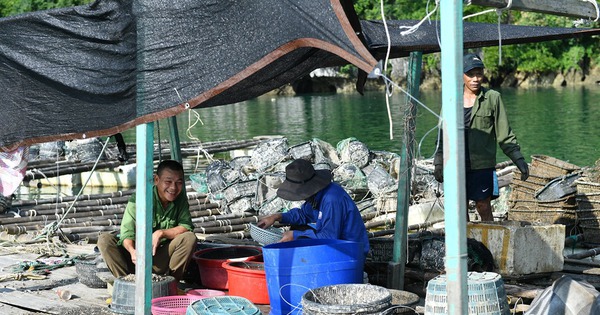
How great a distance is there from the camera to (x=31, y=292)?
22.8ft

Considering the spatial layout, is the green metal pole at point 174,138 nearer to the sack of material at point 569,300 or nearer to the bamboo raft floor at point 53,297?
the bamboo raft floor at point 53,297

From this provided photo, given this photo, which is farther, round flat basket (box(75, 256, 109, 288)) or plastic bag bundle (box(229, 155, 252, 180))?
plastic bag bundle (box(229, 155, 252, 180))

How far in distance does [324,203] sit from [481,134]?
1.94 metres

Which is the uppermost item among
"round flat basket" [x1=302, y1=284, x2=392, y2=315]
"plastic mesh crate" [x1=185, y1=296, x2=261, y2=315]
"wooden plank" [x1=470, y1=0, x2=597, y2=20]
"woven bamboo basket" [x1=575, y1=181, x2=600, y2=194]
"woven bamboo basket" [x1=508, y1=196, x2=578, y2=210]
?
"wooden plank" [x1=470, y1=0, x2=597, y2=20]

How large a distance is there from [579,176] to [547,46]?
46.6 meters

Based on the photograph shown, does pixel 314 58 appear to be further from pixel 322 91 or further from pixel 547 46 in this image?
pixel 322 91

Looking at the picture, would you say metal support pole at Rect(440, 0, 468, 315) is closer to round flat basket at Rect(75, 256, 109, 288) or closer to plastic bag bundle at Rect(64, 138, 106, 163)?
round flat basket at Rect(75, 256, 109, 288)

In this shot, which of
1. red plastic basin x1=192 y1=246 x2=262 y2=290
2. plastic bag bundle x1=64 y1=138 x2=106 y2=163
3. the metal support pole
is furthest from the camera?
plastic bag bundle x1=64 y1=138 x2=106 y2=163

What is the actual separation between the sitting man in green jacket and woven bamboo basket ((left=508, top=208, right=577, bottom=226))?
381 cm

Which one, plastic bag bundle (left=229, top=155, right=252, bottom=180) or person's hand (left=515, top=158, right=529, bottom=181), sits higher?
plastic bag bundle (left=229, top=155, right=252, bottom=180)

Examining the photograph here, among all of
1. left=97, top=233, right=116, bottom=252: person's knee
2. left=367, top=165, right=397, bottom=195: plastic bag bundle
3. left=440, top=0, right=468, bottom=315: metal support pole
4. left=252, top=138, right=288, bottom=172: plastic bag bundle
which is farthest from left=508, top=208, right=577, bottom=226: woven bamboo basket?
left=252, top=138, right=288, bottom=172: plastic bag bundle

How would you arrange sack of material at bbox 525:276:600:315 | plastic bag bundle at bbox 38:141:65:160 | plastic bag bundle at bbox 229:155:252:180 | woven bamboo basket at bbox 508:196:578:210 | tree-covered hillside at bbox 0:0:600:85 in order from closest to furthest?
sack of material at bbox 525:276:600:315 < woven bamboo basket at bbox 508:196:578:210 < plastic bag bundle at bbox 229:155:252:180 < plastic bag bundle at bbox 38:141:65:160 < tree-covered hillside at bbox 0:0:600:85

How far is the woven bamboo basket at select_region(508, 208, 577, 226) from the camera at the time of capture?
868cm

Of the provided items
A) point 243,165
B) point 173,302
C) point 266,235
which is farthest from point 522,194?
point 243,165
